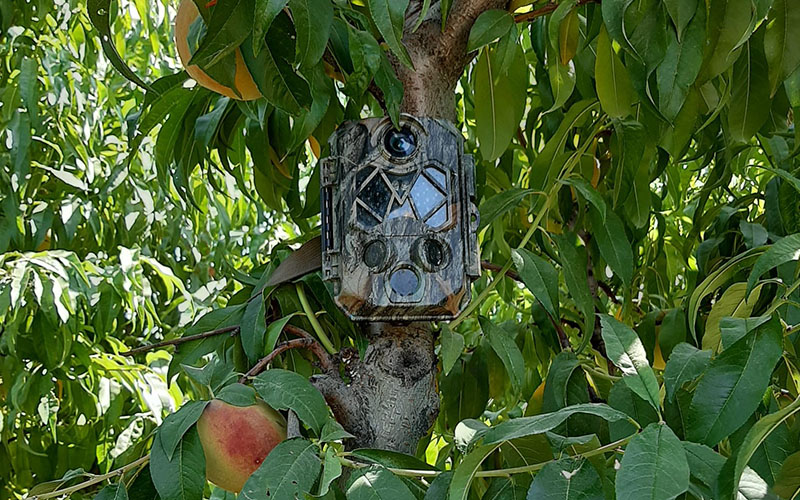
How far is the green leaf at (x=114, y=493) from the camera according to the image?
557mm

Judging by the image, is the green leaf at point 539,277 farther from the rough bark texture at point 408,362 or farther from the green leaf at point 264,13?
the green leaf at point 264,13

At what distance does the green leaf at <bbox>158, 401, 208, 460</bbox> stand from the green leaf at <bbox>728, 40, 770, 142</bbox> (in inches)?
16.8

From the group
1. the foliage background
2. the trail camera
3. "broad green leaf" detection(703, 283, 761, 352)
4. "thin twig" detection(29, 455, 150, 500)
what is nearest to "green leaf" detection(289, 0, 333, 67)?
the foliage background

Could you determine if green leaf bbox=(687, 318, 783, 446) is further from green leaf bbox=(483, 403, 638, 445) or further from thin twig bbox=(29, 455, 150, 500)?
thin twig bbox=(29, 455, 150, 500)

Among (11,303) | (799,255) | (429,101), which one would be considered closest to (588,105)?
(429,101)

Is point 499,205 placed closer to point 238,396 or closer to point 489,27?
point 489,27

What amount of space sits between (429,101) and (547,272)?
149mm

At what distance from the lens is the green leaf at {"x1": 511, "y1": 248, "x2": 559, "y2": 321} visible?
2.25 feet

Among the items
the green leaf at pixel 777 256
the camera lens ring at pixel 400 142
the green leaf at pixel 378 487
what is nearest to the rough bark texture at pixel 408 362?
the camera lens ring at pixel 400 142

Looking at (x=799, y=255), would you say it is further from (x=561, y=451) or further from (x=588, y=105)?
(x=588, y=105)

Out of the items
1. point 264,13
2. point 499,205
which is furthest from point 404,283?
point 264,13

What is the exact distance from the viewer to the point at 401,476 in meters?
0.57

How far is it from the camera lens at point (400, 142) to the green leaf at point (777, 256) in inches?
9.5

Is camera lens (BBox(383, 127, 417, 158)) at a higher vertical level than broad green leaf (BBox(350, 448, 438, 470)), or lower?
higher
